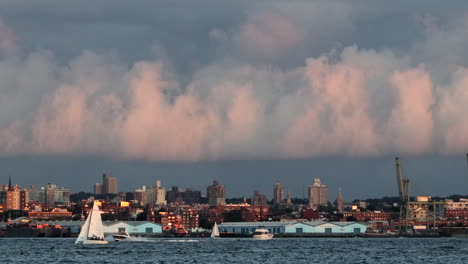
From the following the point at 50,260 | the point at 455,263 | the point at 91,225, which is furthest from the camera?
the point at 91,225

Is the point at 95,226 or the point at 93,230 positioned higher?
the point at 95,226

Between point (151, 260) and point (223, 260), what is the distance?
26.6 ft

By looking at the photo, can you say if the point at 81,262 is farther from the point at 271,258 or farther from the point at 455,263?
the point at 455,263

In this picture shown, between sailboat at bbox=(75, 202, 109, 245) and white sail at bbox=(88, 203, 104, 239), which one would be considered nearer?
white sail at bbox=(88, 203, 104, 239)

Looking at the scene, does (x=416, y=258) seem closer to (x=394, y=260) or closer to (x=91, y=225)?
(x=394, y=260)

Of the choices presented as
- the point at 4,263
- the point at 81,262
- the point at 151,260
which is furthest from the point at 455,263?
the point at 4,263

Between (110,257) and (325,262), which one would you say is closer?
(325,262)

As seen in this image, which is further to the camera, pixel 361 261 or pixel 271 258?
pixel 271 258

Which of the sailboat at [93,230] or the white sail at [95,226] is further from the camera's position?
the sailboat at [93,230]

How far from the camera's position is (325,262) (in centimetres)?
11400

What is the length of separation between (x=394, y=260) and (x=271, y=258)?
14534 millimetres

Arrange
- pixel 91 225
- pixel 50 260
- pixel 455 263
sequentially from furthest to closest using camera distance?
1. pixel 91 225
2. pixel 50 260
3. pixel 455 263

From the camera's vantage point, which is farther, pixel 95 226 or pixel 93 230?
pixel 93 230

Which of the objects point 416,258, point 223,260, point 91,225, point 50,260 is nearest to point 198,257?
point 223,260
